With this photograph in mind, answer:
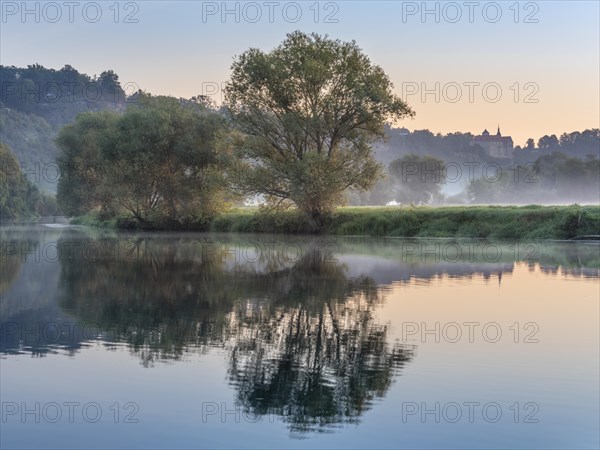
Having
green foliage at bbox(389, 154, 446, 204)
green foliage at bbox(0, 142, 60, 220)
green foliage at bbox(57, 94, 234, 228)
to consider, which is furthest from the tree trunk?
green foliage at bbox(389, 154, 446, 204)

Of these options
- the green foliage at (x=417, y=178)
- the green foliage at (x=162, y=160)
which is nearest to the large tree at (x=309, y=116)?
the green foliage at (x=162, y=160)

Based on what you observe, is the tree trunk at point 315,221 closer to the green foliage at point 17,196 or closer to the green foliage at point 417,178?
the green foliage at point 17,196

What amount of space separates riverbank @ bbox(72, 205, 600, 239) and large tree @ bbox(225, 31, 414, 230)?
8.34 ft

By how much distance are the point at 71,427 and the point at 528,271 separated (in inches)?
960

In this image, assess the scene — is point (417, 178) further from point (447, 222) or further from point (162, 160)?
point (447, 222)

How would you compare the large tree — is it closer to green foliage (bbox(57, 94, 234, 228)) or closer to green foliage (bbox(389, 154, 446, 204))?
green foliage (bbox(57, 94, 234, 228))

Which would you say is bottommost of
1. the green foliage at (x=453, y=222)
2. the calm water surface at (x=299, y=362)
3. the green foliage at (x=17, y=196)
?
the calm water surface at (x=299, y=362)

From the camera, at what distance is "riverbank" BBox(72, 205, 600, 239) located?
54.7m

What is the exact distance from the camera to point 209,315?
18.9 m

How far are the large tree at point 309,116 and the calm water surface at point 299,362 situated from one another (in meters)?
34.7

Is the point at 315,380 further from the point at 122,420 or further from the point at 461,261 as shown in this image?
the point at 461,261

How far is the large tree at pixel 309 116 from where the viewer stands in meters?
61.4

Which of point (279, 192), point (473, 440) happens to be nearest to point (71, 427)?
point (473, 440)

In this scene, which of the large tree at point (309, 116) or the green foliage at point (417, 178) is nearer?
the large tree at point (309, 116)
